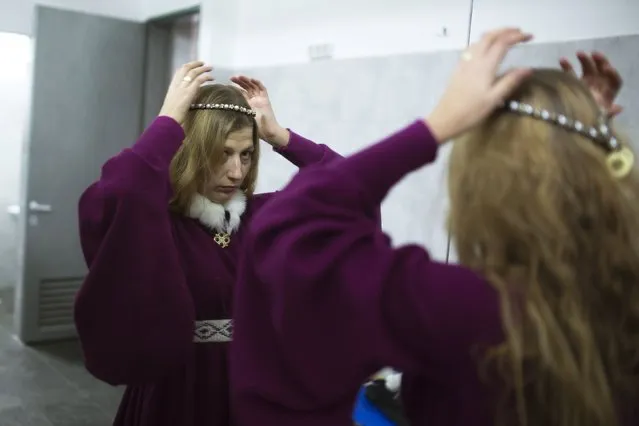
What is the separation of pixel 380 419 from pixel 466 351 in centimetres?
112

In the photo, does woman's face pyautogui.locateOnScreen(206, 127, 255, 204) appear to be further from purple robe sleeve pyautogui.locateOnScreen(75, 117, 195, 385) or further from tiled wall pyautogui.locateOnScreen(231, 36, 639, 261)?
tiled wall pyautogui.locateOnScreen(231, 36, 639, 261)

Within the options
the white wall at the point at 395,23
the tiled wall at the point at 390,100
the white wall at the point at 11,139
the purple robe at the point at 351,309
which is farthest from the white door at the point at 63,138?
the purple robe at the point at 351,309

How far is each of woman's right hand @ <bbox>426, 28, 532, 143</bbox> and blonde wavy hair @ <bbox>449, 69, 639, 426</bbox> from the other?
2 centimetres

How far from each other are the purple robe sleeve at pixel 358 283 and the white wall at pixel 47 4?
400cm

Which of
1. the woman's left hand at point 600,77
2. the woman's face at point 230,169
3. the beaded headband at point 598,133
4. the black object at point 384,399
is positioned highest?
the woman's left hand at point 600,77

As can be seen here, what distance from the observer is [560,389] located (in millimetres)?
671

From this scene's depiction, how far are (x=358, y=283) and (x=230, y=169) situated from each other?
79 cm

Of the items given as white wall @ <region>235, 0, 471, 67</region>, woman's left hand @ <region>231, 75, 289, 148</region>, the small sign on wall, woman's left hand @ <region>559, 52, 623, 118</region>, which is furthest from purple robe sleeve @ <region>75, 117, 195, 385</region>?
the small sign on wall

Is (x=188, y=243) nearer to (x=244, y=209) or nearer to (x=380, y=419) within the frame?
(x=244, y=209)

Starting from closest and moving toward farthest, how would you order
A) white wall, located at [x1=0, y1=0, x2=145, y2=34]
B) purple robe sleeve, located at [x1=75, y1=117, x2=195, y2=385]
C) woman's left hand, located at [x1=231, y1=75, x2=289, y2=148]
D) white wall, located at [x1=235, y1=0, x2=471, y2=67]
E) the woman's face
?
purple robe sleeve, located at [x1=75, y1=117, x2=195, y2=385] → the woman's face → woman's left hand, located at [x1=231, y1=75, x2=289, y2=148] → white wall, located at [x1=235, y1=0, x2=471, y2=67] → white wall, located at [x1=0, y1=0, x2=145, y2=34]

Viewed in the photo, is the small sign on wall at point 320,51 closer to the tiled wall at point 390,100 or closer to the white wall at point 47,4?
the tiled wall at point 390,100

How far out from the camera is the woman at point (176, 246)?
109cm

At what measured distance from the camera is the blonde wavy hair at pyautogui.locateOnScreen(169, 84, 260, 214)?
4.39 ft

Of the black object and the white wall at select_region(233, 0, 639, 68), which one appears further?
the white wall at select_region(233, 0, 639, 68)
